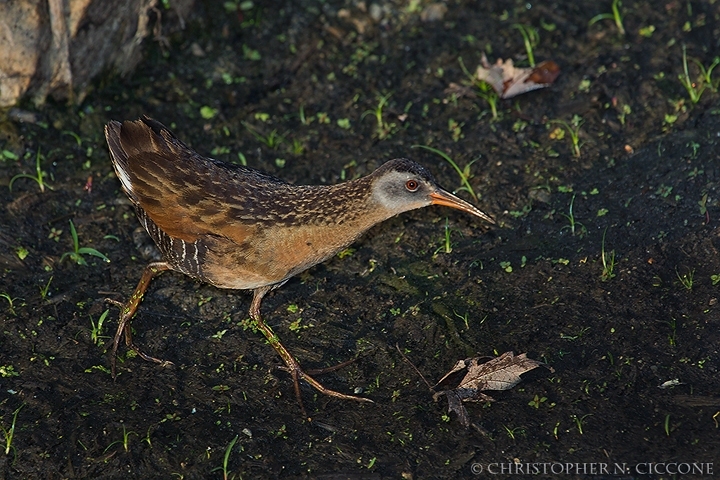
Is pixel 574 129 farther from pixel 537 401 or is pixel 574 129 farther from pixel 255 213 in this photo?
pixel 255 213

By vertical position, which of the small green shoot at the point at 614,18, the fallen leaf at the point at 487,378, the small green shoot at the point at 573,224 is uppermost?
the small green shoot at the point at 614,18

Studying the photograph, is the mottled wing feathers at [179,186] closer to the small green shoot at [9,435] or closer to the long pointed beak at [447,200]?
the long pointed beak at [447,200]

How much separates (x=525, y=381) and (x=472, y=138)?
7.18 ft

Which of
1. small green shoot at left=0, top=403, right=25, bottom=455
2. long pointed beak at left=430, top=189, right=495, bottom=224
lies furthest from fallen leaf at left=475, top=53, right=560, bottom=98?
small green shoot at left=0, top=403, right=25, bottom=455

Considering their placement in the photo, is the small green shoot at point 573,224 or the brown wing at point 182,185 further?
the small green shoot at point 573,224

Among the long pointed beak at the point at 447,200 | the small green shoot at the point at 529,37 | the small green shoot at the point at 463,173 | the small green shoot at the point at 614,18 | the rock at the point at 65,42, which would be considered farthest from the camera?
the small green shoot at the point at 614,18

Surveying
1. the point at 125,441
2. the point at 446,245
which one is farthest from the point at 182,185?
the point at 446,245

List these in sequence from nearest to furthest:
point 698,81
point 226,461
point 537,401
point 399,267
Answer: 1. point 226,461
2. point 537,401
3. point 399,267
4. point 698,81

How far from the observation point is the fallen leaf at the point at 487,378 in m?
4.68

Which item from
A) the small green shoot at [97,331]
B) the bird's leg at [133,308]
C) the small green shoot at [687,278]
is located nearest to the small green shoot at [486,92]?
the small green shoot at [687,278]

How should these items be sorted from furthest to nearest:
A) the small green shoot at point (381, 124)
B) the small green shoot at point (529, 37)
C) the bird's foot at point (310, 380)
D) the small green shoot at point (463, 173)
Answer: the small green shoot at point (529, 37)
the small green shoot at point (381, 124)
the small green shoot at point (463, 173)
the bird's foot at point (310, 380)

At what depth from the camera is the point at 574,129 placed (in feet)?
21.0

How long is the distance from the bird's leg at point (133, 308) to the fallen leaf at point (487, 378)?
1.59 m

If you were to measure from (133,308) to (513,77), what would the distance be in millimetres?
3200
